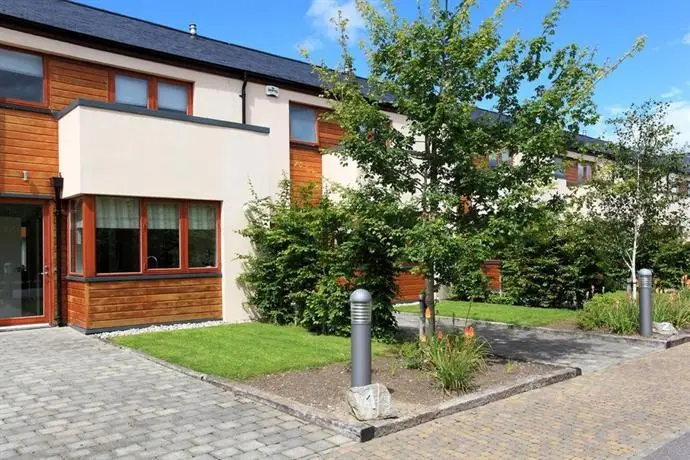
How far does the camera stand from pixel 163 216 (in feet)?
37.1

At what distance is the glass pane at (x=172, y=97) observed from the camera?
1212cm

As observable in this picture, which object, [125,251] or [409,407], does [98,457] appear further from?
[125,251]

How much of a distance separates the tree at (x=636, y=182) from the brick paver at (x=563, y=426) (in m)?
5.80

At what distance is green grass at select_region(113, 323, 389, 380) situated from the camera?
298 inches

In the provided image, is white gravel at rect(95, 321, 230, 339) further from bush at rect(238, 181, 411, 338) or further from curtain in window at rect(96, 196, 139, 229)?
curtain in window at rect(96, 196, 139, 229)

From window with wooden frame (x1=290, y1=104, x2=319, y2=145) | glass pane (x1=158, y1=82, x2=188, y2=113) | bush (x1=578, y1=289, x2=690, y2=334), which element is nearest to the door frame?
glass pane (x1=158, y1=82, x2=188, y2=113)

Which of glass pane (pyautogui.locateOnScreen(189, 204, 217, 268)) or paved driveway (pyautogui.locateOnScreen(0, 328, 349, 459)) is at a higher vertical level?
glass pane (pyautogui.locateOnScreen(189, 204, 217, 268))

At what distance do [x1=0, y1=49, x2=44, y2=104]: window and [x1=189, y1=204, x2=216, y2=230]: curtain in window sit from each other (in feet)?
11.2

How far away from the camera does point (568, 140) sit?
7762 mm

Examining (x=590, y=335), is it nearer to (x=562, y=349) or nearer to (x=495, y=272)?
(x=562, y=349)

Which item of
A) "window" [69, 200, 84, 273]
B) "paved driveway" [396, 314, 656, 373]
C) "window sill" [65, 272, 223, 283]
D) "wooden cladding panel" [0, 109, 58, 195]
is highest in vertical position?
"wooden cladding panel" [0, 109, 58, 195]

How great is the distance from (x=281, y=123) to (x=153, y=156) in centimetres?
360

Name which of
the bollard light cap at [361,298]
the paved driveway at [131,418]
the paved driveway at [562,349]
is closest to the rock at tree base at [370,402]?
the paved driveway at [131,418]

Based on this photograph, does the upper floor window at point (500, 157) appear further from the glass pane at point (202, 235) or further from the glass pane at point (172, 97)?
the glass pane at point (172, 97)
